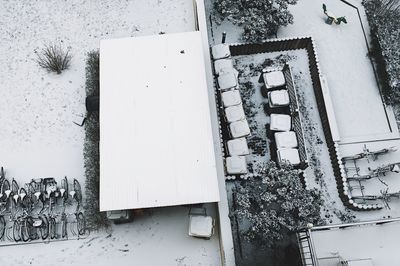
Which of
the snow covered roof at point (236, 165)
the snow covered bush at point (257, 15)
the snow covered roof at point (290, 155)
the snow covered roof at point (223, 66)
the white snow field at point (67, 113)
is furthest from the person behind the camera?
the snow covered bush at point (257, 15)

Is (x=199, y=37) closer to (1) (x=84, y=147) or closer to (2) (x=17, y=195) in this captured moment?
(1) (x=84, y=147)

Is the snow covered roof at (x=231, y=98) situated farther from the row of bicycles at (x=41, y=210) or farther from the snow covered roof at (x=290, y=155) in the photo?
the row of bicycles at (x=41, y=210)

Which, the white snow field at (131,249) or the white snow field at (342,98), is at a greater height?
the white snow field at (342,98)

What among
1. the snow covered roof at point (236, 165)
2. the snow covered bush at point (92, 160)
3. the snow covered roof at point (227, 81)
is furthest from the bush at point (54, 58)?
the snow covered roof at point (236, 165)

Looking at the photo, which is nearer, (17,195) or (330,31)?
(17,195)

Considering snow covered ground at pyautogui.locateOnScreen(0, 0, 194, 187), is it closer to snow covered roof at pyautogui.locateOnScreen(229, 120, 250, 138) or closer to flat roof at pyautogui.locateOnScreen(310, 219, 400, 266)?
snow covered roof at pyautogui.locateOnScreen(229, 120, 250, 138)

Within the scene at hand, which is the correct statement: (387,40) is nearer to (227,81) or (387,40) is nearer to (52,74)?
(227,81)

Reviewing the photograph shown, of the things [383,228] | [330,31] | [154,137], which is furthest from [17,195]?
[330,31]
